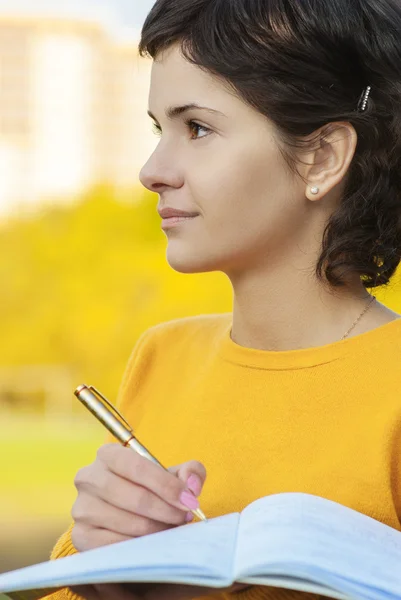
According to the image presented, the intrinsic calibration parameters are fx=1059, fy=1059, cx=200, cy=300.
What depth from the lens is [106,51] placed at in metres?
43.6

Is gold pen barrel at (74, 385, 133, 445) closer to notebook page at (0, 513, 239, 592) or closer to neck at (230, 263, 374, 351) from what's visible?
notebook page at (0, 513, 239, 592)

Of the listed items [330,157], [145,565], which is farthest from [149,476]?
[330,157]

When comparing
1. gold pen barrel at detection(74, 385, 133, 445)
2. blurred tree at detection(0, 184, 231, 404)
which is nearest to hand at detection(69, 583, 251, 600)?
gold pen barrel at detection(74, 385, 133, 445)

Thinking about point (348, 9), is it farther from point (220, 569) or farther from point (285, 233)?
point (220, 569)

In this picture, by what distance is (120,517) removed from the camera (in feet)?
3.31

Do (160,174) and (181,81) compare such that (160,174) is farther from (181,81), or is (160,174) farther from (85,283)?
(85,283)

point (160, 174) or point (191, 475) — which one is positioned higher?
point (160, 174)

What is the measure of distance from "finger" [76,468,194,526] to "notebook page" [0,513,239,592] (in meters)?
0.11

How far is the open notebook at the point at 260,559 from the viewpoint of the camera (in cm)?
80

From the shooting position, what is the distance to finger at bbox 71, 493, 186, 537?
99cm

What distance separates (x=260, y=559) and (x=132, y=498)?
0.73 feet

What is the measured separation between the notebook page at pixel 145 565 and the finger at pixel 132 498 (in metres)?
0.11

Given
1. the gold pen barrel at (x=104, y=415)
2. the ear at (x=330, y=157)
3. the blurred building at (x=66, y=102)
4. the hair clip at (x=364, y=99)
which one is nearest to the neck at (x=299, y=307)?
the ear at (x=330, y=157)

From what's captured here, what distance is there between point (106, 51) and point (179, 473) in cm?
4401
